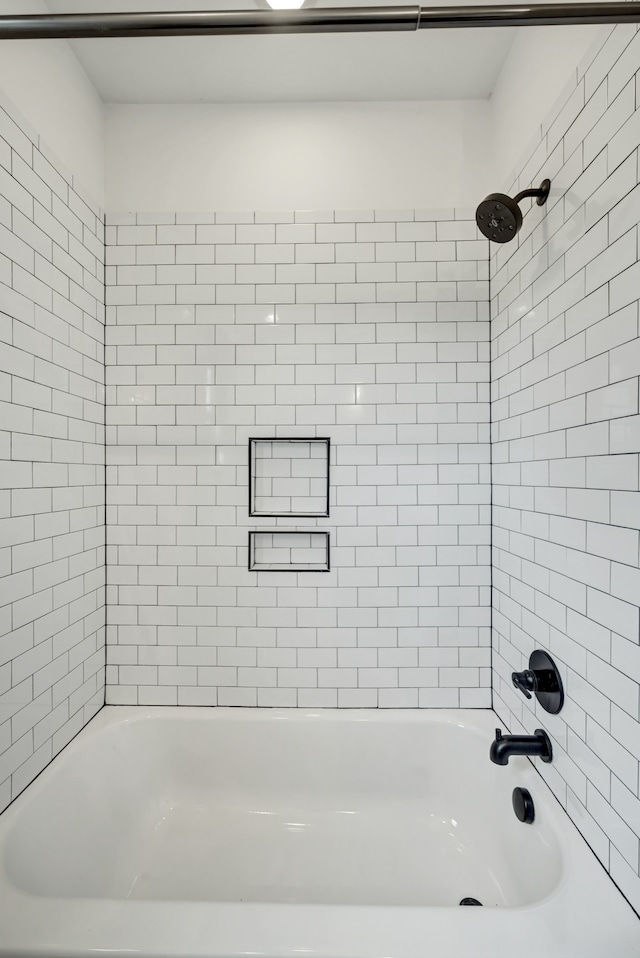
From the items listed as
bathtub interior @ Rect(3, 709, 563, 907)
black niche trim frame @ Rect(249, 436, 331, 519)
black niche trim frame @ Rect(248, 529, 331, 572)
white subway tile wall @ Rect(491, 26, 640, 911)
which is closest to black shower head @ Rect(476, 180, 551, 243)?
white subway tile wall @ Rect(491, 26, 640, 911)

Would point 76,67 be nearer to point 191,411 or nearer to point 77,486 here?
point 191,411

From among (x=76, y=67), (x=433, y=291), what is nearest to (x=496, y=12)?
(x=433, y=291)

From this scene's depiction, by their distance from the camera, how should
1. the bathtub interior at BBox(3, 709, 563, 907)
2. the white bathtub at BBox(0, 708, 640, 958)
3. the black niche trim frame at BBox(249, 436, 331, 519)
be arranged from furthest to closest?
the black niche trim frame at BBox(249, 436, 331, 519) < the bathtub interior at BBox(3, 709, 563, 907) < the white bathtub at BBox(0, 708, 640, 958)

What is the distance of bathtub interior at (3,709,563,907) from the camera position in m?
1.48

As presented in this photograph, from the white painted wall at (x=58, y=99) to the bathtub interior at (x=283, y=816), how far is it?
77.1 inches

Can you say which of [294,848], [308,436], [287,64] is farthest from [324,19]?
[294,848]

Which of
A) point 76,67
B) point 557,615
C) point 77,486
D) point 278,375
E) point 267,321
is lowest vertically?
point 557,615

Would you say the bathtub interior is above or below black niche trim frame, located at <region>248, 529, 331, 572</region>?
below

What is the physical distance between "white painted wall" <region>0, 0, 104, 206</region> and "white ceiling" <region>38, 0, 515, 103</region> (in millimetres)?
82

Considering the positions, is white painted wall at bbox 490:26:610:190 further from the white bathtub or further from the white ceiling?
the white bathtub

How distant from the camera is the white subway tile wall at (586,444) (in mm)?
1054

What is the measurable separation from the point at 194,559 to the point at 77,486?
503mm

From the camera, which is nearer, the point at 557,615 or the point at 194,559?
the point at 557,615

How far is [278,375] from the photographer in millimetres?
1953
